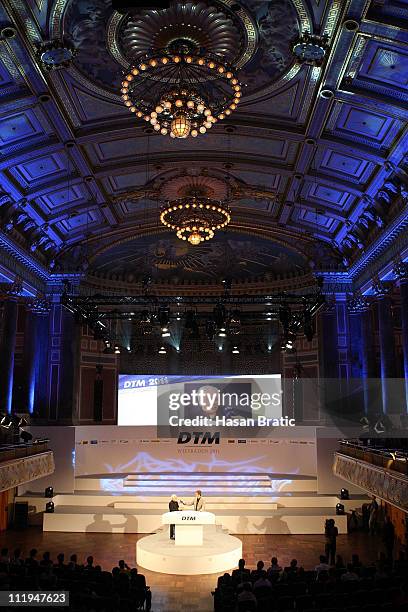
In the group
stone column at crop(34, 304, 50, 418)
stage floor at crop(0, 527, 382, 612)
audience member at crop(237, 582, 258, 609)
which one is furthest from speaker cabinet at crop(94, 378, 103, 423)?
audience member at crop(237, 582, 258, 609)

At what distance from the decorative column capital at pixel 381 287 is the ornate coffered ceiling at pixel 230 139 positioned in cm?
83

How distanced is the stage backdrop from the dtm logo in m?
0.13

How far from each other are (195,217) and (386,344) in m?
7.80

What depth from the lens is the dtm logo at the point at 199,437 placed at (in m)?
20.4

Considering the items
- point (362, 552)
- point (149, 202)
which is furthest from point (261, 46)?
point (362, 552)

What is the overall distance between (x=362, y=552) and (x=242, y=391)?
9.59 meters

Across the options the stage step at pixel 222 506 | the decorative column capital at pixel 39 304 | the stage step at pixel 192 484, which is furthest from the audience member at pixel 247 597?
the decorative column capital at pixel 39 304

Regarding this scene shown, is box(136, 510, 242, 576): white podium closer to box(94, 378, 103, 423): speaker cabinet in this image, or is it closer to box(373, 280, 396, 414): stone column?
box(373, 280, 396, 414): stone column

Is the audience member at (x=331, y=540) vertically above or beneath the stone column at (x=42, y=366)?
beneath

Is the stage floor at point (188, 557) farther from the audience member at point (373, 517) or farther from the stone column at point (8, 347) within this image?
the stone column at point (8, 347)

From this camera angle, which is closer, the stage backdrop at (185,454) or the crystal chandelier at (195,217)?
the crystal chandelier at (195,217)

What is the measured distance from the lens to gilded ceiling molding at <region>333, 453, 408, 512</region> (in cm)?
1163

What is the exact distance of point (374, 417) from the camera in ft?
61.9

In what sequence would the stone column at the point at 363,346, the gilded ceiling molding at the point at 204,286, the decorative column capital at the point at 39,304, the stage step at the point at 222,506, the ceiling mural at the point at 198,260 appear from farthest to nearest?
the gilded ceiling molding at the point at 204,286, the ceiling mural at the point at 198,260, the decorative column capital at the point at 39,304, the stone column at the point at 363,346, the stage step at the point at 222,506
